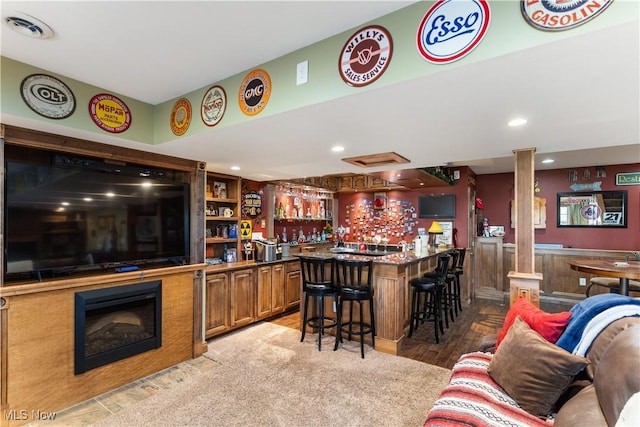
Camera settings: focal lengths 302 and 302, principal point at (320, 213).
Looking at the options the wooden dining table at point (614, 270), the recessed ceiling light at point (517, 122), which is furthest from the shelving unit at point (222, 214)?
the wooden dining table at point (614, 270)

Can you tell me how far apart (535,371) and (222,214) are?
400 centimetres

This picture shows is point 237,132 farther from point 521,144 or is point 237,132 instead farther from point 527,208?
point 527,208

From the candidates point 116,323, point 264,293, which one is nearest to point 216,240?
point 264,293

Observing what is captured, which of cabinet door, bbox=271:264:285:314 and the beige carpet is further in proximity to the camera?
cabinet door, bbox=271:264:285:314

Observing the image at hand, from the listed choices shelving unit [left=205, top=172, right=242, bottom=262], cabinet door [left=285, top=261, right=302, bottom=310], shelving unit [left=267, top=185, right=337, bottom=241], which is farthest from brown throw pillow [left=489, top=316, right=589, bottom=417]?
shelving unit [left=267, top=185, right=337, bottom=241]

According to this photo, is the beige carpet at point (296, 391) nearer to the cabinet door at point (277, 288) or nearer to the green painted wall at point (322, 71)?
the cabinet door at point (277, 288)

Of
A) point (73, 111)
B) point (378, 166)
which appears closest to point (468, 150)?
point (378, 166)

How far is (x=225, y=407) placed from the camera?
2436mm

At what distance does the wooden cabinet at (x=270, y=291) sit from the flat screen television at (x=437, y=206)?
3.29 metres

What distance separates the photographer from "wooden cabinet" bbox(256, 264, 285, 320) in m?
4.41

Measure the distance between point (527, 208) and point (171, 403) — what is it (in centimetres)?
353

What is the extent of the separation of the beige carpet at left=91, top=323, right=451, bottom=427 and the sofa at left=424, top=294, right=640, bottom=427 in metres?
0.84

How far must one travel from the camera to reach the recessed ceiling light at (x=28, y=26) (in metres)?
1.49

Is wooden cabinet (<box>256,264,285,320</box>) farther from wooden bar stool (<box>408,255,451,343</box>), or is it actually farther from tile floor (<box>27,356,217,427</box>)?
wooden bar stool (<box>408,255,451,343</box>)
